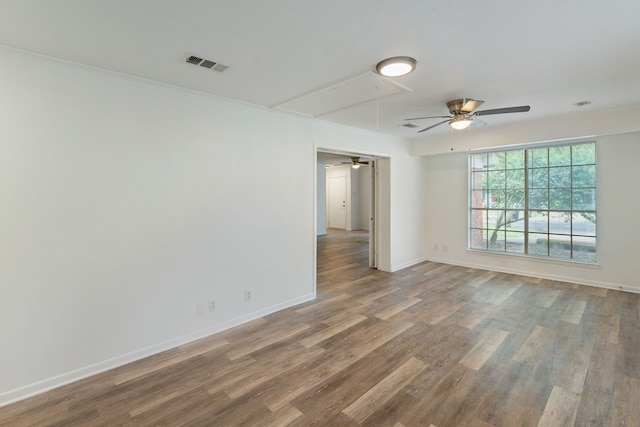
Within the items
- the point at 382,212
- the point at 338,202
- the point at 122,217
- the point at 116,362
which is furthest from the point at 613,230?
the point at 338,202

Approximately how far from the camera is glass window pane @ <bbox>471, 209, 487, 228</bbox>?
5.99 metres

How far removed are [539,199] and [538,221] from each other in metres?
0.39

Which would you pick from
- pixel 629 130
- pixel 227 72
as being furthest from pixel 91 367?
pixel 629 130

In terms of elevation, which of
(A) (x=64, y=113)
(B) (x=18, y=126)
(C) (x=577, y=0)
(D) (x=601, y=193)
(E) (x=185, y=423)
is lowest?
(E) (x=185, y=423)

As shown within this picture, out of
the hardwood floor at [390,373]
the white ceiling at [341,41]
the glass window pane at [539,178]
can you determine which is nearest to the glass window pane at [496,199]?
the glass window pane at [539,178]

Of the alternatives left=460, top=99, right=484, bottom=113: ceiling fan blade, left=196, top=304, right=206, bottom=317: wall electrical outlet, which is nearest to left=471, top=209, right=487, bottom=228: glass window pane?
left=460, top=99, right=484, bottom=113: ceiling fan blade

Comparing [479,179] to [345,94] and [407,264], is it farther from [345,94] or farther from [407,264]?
[345,94]

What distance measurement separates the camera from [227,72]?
2.65 meters

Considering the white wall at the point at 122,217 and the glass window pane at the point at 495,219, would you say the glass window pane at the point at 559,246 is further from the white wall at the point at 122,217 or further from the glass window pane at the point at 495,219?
the white wall at the point at 122,217

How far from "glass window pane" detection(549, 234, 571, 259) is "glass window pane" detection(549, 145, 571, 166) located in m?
1.23

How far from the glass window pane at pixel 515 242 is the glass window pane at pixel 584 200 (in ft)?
3.10

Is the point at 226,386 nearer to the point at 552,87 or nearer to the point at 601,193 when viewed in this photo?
the point at 552,87

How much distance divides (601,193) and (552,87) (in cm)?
257

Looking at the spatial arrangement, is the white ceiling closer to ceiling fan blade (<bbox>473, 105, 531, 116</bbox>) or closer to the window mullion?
ceiling fan blade (<bbox>473, 105, 531, 116</bbox>)
